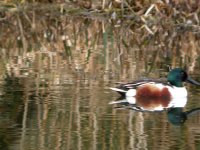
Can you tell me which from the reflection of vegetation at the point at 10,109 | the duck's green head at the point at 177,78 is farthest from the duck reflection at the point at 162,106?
the reflection of vegetation at the point at 10,109

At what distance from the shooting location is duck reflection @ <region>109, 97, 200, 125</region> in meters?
8.88

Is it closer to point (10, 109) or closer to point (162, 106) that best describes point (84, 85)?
point (162, 106)

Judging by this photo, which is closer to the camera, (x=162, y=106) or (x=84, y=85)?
(x=162, y=106)

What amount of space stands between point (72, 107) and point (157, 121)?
3.40ft

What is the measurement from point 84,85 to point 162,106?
3.78 ft

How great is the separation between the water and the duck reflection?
10 centimetres

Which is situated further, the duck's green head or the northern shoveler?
the duck's green head

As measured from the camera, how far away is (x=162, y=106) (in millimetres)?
9703

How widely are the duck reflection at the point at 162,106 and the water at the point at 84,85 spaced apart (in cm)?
10

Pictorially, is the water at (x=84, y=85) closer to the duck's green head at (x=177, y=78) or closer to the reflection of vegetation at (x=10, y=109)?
the reflection of vegetation at (x=10, y=109)

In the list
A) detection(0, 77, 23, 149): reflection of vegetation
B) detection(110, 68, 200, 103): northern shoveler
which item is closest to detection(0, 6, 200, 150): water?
detection(0, 77, 23, 149): reflection of vegetation

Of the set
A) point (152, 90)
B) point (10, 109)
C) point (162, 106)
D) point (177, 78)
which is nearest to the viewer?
point (10, 109)

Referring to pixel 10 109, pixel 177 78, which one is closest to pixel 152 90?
pixel 177 78

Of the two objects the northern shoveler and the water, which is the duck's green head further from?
the water
